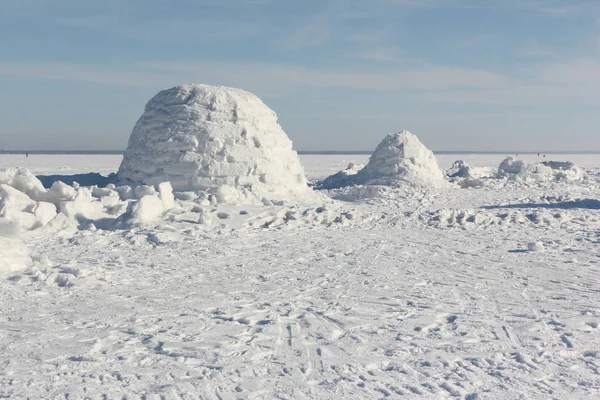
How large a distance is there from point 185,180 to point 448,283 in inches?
310

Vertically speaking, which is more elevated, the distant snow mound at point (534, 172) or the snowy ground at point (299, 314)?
the distant snow mound at point (534, 172)

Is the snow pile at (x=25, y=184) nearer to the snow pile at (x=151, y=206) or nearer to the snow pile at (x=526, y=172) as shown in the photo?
the snow pile at (x=151, y=206)


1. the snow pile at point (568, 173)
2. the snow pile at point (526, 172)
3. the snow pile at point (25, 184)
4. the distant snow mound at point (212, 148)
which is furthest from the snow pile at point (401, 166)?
the snow pile at point (25, 184)

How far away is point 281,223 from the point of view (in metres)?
11.0

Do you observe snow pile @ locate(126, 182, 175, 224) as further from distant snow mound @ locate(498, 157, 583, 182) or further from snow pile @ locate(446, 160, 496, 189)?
distant snow mound @ locate(498, 157, 583, 182)

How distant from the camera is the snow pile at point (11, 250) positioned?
692 centimetres

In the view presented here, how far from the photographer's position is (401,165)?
1909 centimetres

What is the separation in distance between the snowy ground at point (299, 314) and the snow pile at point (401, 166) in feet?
25.9

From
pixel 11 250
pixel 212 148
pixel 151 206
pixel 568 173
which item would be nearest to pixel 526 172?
pixel 568 173

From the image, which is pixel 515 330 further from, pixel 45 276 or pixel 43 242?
pixel 43 242

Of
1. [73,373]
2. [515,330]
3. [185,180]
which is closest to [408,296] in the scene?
[515,330]

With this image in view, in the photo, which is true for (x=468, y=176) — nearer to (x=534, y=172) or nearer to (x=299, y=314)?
(x=534, y=172)

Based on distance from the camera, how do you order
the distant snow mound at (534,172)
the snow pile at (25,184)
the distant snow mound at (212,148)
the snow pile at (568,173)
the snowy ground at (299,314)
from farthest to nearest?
the snow pile at (568,173) < the distant snow mound at (534,172) < the distant snow mound at (212,148) < the snow pile at (25,184) < the snowy ground at (299,314)

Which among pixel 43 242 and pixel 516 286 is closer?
pixel 516 286
